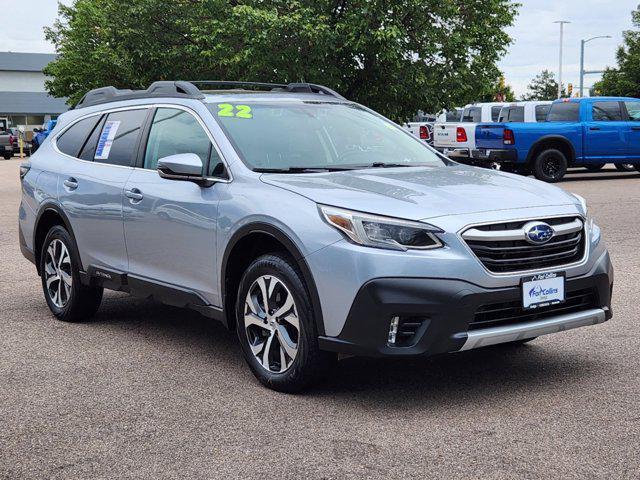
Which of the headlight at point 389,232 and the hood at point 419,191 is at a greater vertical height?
the hood at point 419,191

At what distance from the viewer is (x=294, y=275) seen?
4.92m

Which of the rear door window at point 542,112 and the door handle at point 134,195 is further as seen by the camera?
the rear door window at point 542,112

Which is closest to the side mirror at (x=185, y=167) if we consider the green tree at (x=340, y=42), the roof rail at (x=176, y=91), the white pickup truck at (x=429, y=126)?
the roof rail at (x=176, y=91)

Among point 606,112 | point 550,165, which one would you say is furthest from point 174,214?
point 606,112

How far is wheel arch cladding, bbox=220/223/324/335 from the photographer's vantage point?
482cm

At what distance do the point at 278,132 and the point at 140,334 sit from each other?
1.93 meters

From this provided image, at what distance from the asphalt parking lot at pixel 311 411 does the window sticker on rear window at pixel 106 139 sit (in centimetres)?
128

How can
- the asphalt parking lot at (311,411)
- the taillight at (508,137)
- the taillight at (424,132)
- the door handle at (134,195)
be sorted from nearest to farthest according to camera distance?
the asphalt parking lot at (311,411), the door handle at (134,195), the taillight at (508,137), the taillight at (424,132)

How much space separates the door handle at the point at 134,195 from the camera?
243 inches

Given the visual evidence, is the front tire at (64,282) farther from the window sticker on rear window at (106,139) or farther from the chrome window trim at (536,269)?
the chrome window trim at (536,269)

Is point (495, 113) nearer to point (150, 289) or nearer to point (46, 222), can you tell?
point (46, 222)

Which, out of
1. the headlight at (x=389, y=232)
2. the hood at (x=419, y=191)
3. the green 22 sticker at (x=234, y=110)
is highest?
the green 22 sticker at (x=234, y=110)

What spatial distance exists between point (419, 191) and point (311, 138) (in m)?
1.14

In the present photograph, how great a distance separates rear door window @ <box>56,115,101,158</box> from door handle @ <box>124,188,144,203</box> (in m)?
1.14
